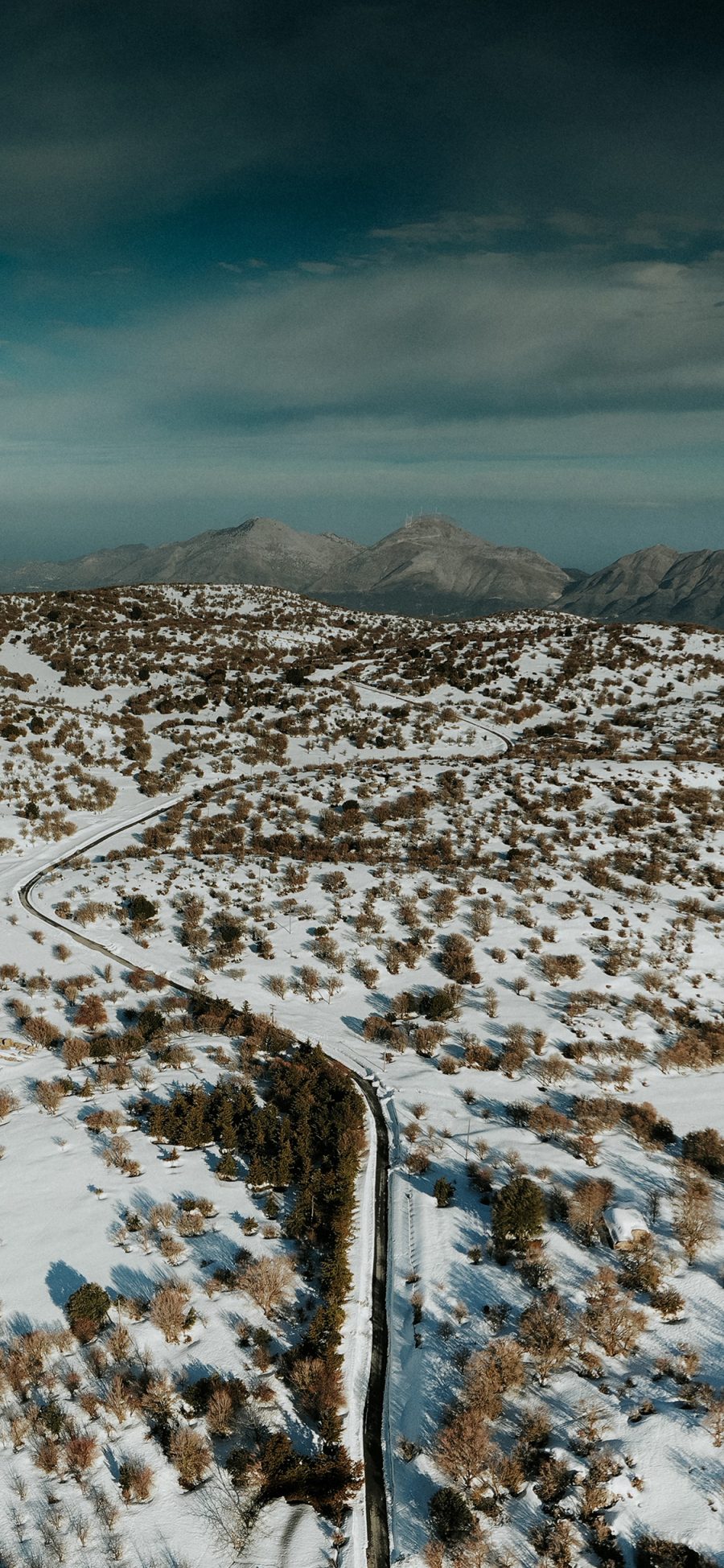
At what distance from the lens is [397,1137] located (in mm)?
22812

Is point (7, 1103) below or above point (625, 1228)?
below

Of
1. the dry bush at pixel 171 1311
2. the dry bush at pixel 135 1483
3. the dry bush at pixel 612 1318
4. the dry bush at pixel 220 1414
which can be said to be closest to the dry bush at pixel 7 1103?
the dry bush at pixel 171 1311

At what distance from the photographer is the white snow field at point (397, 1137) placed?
44.3 feet

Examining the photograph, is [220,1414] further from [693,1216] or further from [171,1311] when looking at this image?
[693,1216]

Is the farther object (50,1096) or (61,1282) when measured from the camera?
(50,1096)

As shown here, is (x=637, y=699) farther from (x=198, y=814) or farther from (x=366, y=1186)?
(x=366, y=1186)

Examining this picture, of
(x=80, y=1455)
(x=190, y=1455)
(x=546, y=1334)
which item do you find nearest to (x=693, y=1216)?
(x=546, y=1334)

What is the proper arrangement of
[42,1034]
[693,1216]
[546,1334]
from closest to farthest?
1. [546,1334]
2. [693,1216]
3. [42,1034]

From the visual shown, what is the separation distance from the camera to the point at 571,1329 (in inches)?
637

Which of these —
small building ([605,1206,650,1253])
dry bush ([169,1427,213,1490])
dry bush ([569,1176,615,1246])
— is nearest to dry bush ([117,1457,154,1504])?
dry bush ([169,1427,213,1490])

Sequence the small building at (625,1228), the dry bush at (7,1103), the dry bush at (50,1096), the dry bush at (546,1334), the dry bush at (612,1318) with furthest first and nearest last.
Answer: the dry bush at (50,1096) → the dry bush at (7,1103) → the small building at (625,1228) → the dry bush at (612,1318) → the dry bush at (546,1334)

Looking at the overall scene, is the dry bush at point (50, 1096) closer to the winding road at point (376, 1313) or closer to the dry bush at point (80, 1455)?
the winding road at point (376, 1313)

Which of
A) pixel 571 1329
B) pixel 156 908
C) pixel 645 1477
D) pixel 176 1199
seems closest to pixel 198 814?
pixel 156 908

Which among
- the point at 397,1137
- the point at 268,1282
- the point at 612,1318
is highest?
the point at 612,1318
